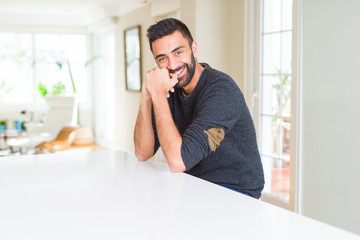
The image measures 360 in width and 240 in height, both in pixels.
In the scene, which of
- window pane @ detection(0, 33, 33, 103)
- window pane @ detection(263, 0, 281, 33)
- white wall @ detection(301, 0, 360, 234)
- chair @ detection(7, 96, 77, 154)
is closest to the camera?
white wall @ detection(301, 0, 360, 234)

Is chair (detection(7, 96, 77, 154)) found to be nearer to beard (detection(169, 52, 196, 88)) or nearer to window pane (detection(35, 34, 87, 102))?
window pane (detection(35, 34, 87, 102))

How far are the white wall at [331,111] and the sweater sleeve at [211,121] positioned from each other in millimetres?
1470

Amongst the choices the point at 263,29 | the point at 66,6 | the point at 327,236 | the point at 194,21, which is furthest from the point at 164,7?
the point at 327,236

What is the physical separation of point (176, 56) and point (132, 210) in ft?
2.90

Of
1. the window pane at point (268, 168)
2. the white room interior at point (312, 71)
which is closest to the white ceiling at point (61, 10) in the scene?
the white room interior at point (312, 71)

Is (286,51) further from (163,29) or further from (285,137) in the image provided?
(163,29)

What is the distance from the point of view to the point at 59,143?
6.66m

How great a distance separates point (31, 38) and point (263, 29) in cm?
606

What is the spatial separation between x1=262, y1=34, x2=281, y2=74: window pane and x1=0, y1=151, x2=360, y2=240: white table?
2.49m

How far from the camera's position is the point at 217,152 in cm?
175

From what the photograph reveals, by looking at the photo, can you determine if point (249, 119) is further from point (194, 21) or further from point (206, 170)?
point (194, 21)

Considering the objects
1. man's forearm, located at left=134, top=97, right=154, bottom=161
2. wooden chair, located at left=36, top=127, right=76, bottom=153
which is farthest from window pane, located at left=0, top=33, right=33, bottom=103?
man's forearm, located at left=134, top=97, right=154, bottom=161

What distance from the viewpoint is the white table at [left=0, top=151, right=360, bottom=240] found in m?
0.94

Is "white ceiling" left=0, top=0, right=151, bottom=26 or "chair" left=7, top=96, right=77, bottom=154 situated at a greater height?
"white ceiling" left=0, top=0, right=151, bottom=26
